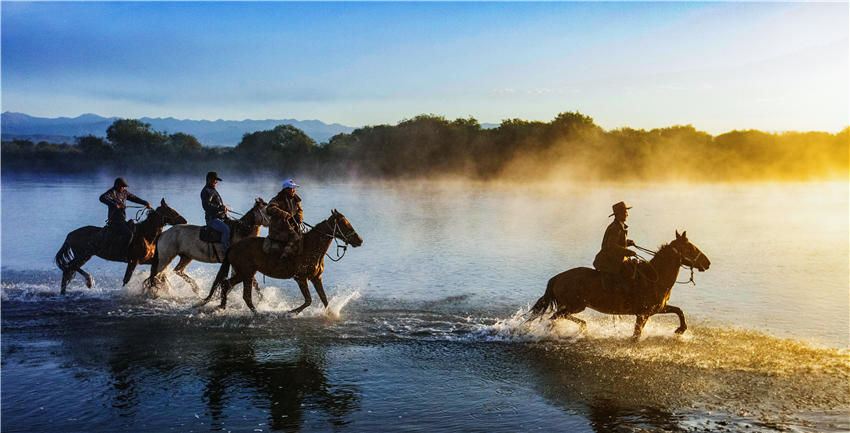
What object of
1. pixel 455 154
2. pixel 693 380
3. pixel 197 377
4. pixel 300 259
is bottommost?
pixel 197 377

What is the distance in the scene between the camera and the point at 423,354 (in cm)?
1066

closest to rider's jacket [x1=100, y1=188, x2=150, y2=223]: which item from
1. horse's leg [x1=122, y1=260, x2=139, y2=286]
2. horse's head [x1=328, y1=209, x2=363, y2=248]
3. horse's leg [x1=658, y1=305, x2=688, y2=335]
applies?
horse's leg [x1=122, y1=260, x2=139, y2=286]

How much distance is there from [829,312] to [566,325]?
5970mm

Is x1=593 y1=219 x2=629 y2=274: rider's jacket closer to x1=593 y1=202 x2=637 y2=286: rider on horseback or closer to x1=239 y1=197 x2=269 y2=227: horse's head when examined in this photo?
x1=593 y1=202 x2=637 y2=286: rider on horseback

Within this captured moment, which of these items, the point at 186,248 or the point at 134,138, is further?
the point at 134,138

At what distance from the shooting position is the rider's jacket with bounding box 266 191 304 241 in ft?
40.2

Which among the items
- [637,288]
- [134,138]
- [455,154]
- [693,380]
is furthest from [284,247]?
[134,138]

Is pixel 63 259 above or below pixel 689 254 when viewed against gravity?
below

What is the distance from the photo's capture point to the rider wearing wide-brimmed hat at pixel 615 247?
10539 mm

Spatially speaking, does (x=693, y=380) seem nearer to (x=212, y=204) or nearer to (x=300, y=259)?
(x=300, y=259)

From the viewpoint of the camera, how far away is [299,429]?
7898mm

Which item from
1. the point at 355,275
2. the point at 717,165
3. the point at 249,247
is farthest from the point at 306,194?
the point at 717,165

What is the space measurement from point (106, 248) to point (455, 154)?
181 ft

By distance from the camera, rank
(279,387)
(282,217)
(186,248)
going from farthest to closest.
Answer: (186,248), (282,217), (279,387)
